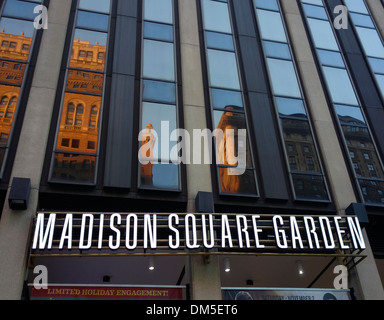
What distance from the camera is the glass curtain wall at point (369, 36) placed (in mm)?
22047

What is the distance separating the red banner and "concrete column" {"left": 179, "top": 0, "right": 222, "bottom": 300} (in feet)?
3.40

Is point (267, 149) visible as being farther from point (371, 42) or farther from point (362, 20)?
point (362, 20)

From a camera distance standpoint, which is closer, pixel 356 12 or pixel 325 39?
pixel 325 39

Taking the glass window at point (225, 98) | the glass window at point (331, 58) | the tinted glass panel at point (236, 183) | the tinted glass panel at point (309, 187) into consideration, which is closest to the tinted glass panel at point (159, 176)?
the tinted glass panel at point (236, 183)

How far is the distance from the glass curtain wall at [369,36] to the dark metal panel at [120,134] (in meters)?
13.5

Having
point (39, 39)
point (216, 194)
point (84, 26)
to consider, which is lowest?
point (216, 194)

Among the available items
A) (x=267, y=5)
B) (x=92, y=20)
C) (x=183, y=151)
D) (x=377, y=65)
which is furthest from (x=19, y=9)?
(x=377, y=65)

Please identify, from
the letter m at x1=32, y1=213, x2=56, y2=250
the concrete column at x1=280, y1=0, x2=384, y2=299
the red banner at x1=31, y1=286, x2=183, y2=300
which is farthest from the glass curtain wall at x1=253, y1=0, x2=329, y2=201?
the letter m at x1=32, y1=213, x2=56, y2=250

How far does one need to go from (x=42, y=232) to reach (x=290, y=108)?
41.6 ft

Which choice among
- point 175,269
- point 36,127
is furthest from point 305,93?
point 36,127

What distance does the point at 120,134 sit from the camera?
16281 millimetres

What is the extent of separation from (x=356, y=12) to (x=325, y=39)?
13.9 ft

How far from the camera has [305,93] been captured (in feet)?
66.3

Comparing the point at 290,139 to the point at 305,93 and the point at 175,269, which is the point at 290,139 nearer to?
the point at 305,93
